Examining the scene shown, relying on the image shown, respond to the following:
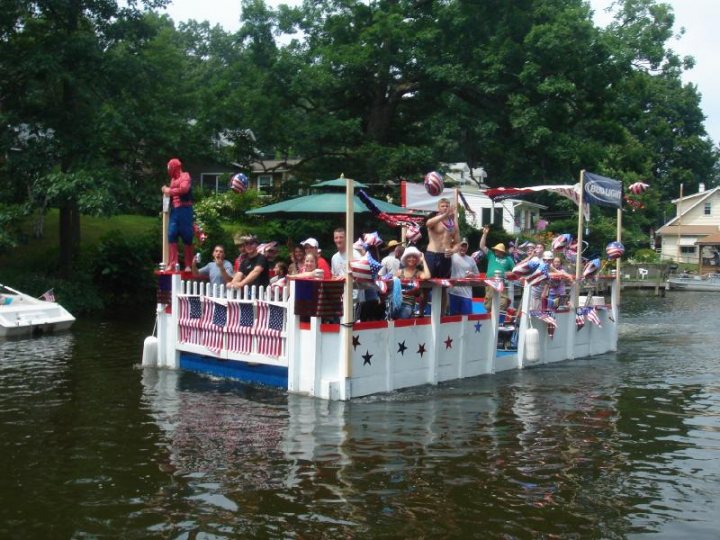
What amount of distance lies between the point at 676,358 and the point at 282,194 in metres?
18.8

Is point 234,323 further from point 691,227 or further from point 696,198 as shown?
point 696,198

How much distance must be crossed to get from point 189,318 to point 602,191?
8.68 meters

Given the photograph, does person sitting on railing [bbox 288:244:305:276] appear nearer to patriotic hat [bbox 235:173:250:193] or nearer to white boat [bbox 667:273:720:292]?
patriotic hat [bbox 235:173:250:193]

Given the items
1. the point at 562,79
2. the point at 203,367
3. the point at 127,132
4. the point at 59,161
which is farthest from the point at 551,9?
the point at 203,367

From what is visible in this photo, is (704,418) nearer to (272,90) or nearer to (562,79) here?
(562,79)

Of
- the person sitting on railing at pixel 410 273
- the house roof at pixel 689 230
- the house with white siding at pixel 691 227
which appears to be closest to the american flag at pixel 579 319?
the person sitting on railing at pixel 410 273

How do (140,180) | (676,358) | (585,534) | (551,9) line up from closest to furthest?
(585,534) → (676,358) → (140,180) → (551,9)

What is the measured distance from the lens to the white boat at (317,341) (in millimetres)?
11812

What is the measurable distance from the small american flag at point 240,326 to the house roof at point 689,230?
2749 inches

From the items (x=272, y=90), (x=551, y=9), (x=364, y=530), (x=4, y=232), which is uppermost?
(x=551, y=9)

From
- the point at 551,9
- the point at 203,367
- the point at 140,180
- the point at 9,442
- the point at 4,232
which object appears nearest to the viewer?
the point at 9,442

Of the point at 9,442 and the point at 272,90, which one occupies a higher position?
the point at 272,90

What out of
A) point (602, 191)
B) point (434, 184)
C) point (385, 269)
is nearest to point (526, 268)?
point (385, 269)

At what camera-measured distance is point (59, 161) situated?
28156mm
